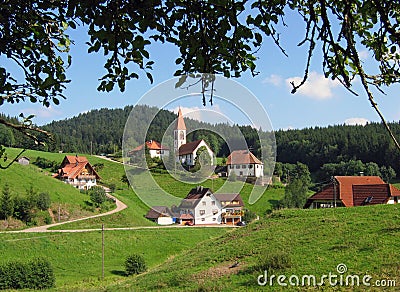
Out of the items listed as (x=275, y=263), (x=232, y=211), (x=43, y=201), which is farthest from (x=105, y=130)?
(x=275, y=263)

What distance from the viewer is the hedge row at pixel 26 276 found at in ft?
65.0

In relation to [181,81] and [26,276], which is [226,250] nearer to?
[26,276]

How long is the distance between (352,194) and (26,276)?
988 inches

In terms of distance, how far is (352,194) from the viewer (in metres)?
34.7

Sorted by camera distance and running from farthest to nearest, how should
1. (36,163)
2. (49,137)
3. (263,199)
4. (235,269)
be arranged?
(36,163)
(263,199)
(235,269)
(49,137)

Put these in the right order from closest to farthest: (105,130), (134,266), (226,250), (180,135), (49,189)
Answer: (180,135)
(226,250)
(134,266)
(49,189)
(105,130)

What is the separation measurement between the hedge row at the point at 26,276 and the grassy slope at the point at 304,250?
595 centimetres

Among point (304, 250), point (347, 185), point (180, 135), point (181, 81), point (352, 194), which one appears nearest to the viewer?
point (181, 81)

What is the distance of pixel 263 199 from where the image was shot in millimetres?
51125

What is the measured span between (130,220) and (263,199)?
1856cm

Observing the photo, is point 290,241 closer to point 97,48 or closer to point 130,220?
point 97,48

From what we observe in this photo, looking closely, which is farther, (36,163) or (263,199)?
(36,163)

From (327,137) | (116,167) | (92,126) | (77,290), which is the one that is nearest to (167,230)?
(77,290)

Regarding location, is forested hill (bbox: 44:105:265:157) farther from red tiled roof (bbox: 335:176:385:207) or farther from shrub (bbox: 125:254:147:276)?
red tiled roof (bbox: 335:176:385:207)
